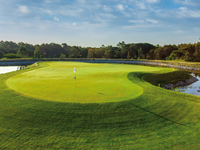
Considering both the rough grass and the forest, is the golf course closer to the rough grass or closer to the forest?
the rough grass

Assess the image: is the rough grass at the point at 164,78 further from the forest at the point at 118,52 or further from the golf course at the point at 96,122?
the forest at the point at 118,52

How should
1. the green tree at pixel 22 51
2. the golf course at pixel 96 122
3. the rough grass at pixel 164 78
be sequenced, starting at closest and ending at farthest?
1. the golf course at pixel 96 122
2. the rough grass at pixel 164 78
3. the green tree at pixel 22 51

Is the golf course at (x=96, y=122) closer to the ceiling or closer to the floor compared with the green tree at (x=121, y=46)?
closer to the floor

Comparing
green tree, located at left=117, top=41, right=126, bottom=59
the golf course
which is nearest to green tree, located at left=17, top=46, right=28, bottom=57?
green tree, located at left=117, top=41, right=126, bottom=59

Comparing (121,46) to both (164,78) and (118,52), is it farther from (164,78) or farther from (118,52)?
(164,78)

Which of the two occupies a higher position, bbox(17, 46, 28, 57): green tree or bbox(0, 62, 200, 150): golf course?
bbox(17, 46, 28, 57): green tree

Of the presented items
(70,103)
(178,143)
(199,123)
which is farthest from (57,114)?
(199,123)

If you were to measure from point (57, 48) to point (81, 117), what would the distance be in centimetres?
12842

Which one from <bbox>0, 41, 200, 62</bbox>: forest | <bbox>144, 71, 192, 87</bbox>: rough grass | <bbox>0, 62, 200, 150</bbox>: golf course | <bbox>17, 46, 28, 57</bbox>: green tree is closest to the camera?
<bbox>0, 62, 200, 150</bbox>: golf course

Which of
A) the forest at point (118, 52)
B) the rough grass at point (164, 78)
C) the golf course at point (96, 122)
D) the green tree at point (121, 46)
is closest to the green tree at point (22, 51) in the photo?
the forest at point (118, 52)

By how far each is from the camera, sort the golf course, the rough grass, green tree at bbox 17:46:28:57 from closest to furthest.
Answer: the golf course → the rough grass → green tree at bbox 17:46:28:57

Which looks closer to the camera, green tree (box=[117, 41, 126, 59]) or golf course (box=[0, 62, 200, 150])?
golf course (box=[0, 62, 200, 150])

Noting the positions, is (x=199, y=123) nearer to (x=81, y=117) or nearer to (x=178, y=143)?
(x=178, y=143)

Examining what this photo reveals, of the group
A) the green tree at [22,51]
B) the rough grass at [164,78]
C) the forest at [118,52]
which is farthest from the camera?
the green tree at [22,51]
